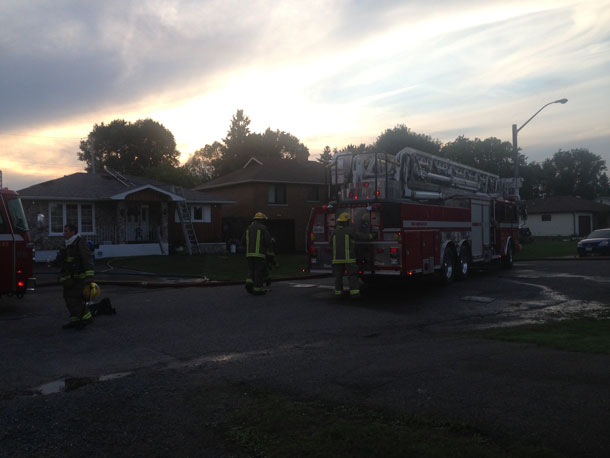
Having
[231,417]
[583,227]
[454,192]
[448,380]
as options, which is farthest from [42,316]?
[583,227]

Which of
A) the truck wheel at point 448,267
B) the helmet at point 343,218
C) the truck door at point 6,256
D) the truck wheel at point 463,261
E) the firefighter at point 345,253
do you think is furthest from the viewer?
the truck wheel at point 463,261

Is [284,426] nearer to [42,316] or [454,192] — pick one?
[42,316]

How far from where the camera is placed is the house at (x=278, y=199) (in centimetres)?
3375

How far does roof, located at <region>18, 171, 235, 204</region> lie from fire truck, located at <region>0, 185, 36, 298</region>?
14.1 meters

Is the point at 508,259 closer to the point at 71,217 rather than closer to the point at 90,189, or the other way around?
the point at 71,217

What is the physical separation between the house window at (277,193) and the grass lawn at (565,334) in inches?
1032

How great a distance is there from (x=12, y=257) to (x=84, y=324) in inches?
113

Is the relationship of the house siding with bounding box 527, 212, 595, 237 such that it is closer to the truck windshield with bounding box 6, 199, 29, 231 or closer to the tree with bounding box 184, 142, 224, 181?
the tree with bounding box 184, 142, 224, 181

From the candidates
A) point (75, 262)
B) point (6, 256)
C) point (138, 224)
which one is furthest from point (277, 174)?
point (75, 262)

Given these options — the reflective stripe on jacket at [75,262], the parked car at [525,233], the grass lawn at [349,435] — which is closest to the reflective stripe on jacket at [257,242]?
the reflective stripe on jacket at [75,262]

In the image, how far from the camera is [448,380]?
543 cm

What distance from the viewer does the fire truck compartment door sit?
16.7 meters

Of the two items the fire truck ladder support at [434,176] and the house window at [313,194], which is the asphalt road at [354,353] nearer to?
the fire truck ladder support at [434,176]

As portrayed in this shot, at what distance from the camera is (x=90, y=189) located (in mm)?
26641
